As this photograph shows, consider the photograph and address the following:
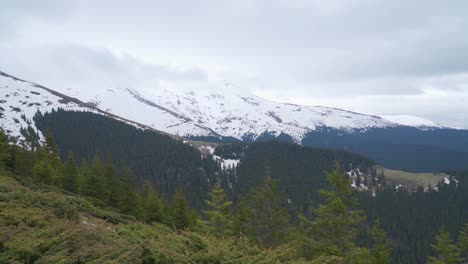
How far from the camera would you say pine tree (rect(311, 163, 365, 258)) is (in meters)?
22.2

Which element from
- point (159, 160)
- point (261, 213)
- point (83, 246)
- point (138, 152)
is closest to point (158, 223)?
point (261, 213)

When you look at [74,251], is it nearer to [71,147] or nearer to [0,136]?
[0,136]

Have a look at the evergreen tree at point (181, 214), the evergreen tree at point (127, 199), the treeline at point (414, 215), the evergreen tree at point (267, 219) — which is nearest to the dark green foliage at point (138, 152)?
the treeline at point (414, 215)

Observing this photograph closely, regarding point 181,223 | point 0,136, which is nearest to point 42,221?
point 181,223

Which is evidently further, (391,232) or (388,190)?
(388,190)

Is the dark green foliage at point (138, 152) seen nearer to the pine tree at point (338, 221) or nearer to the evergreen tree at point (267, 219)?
the evergreen tree at point (267, 219)

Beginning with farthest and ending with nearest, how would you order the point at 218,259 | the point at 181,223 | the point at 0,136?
the point at 181,223 → the point at 0,136 → the point at 218,259

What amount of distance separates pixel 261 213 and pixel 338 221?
1509 centimetres

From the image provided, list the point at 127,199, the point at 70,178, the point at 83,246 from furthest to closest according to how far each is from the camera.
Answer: the point at 127,199
the point at 70,178
the point at 83,246

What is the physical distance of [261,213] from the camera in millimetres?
36500

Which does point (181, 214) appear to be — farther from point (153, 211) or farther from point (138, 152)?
point (138, 152)

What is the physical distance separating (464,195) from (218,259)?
766 feet

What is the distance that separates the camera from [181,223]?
47.4m

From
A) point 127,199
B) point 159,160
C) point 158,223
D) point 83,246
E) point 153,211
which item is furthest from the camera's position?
point 159,160
